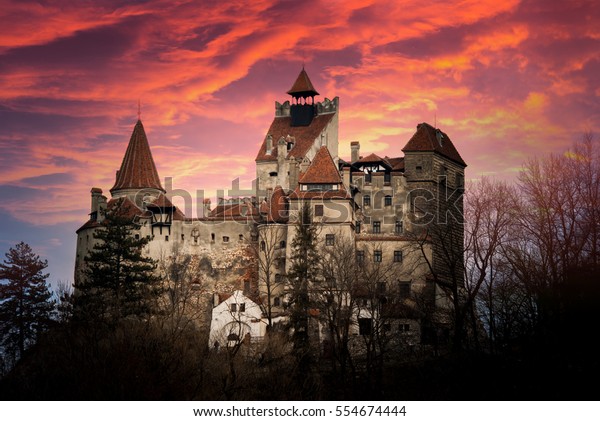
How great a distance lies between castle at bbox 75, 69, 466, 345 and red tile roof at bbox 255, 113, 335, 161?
0.11m

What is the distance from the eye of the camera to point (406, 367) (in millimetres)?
46812

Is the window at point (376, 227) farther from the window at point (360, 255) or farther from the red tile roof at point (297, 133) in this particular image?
the red tile roof at point (297, 133)

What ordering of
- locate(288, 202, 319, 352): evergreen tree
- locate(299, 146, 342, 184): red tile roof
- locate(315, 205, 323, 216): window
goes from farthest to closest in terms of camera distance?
locate(299, 146, 342, 184): red tile roof → locate(315, 205, 323, 216): window → locate(288, 202, 319, 352): evergreen tree

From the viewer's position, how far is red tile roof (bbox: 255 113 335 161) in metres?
70.9

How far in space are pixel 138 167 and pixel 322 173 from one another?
891 inches

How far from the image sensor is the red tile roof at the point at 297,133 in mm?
70938

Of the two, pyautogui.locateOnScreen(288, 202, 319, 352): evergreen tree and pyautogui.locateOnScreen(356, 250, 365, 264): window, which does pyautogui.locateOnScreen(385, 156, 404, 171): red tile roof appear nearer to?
pyautogui.locateOnScreen(356, 250, 365, 264): window

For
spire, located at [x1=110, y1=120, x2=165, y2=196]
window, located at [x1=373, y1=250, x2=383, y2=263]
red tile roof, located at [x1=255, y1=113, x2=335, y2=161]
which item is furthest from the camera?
spire, located at [x1=110, y1=120, x2=165, y2=196]

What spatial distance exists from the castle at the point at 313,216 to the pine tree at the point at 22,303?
27.7 feet

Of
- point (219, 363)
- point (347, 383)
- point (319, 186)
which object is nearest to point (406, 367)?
point (347, 383)

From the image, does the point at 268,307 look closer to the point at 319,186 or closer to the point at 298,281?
the point at 298,281

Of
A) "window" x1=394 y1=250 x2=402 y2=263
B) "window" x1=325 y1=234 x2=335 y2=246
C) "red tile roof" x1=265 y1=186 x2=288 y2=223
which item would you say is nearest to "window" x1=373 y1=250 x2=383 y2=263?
"window" x1=394 y1=250 x2=402 y2=263

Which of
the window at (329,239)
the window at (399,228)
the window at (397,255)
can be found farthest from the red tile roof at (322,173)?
the window at (397,255)
